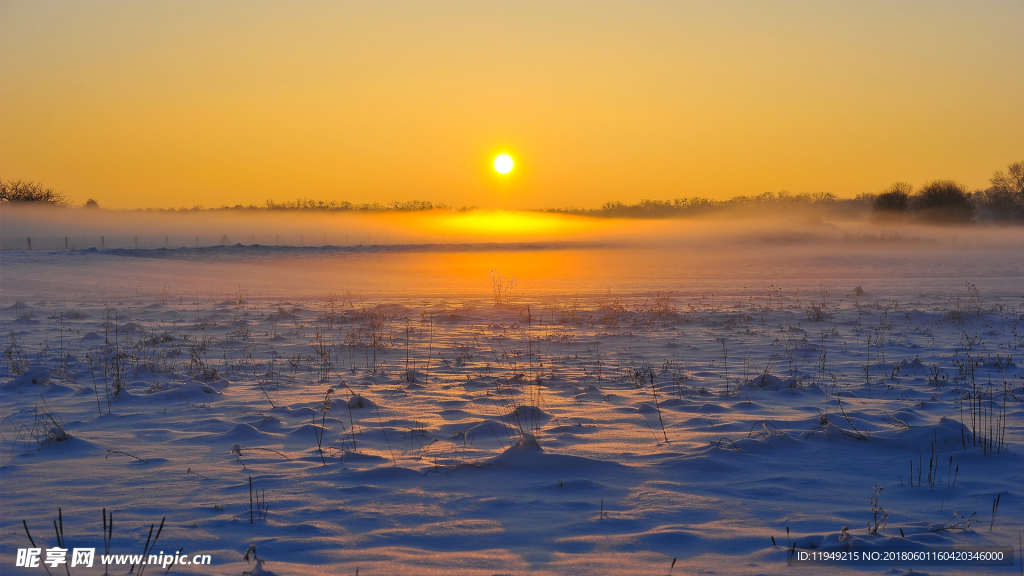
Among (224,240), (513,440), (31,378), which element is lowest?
(513,440)

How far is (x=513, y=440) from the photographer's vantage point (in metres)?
→ 6.22

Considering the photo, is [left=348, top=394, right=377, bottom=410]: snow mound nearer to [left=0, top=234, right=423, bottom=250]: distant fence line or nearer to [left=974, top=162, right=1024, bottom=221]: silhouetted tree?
[left=0, top=234, right=423, bottom=250]: distant fence line

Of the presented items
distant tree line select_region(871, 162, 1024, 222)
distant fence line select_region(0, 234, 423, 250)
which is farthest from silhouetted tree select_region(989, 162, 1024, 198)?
distant fence line select_region(0, 234, 423, 250)

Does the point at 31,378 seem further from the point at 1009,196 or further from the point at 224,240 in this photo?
the point at 1009,196

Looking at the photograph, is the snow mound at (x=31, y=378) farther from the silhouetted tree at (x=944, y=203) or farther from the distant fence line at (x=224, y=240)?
the silhouetted tree at (x=944, y=203)

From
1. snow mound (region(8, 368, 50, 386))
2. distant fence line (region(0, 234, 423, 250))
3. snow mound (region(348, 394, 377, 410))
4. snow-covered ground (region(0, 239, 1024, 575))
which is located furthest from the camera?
distant fence line (region(0, 234, 423, 250))

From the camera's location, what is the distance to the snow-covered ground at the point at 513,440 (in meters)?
4.15

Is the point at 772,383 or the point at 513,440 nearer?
the point at 513,440

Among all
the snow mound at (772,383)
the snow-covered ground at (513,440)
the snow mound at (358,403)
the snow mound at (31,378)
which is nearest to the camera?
the snow-covered ground at (513,440)

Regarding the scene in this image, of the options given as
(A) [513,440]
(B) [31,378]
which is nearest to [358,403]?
(A) [513,440]

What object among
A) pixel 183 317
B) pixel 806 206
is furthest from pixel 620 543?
pixel 806 206

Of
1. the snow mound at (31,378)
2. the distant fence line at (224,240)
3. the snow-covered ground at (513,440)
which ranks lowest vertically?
the snow-covered ground at (513,440)

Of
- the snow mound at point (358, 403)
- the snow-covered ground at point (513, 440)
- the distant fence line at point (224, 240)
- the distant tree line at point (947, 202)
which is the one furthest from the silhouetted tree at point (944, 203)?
the snow mound at point (358, 403)

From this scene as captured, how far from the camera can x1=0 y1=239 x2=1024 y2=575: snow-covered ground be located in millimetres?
A: 4152
